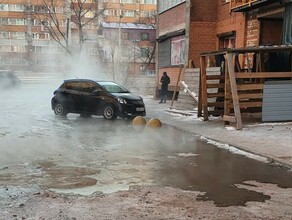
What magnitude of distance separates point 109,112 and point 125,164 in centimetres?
817

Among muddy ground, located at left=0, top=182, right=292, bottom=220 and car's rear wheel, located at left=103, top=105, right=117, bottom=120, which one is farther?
car's rear wheel, located at left=103, top=105, right=117, bottom=120

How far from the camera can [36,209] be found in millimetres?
5211

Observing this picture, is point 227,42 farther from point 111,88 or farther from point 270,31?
point 111,88

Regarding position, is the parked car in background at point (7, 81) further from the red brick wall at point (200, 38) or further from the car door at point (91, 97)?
the car door at point (91, 97)

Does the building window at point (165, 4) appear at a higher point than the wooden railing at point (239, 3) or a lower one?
higher

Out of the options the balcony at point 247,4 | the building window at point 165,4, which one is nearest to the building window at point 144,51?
the building window at point 165,4

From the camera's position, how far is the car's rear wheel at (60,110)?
17.6 metres

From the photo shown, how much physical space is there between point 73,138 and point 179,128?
3.77 meters

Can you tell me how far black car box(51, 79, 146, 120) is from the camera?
15883mm

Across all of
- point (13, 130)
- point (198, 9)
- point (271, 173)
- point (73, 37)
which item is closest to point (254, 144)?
point (271, 173)

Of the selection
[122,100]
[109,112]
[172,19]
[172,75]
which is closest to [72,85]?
[109,112]

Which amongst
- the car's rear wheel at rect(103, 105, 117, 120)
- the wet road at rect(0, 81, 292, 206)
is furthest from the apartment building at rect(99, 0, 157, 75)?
the wet road at rect(0, 81, 292, 206)

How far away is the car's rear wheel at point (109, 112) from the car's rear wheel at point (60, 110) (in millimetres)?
2235

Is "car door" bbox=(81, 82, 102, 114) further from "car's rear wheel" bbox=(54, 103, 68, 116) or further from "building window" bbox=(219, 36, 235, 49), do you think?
"building window" bbox=(219, 36, 235, 49)
